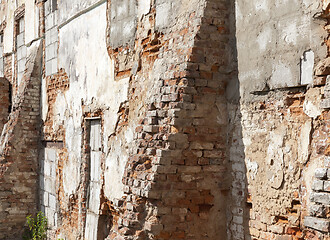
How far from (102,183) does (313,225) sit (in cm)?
401

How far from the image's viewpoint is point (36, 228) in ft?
30.7

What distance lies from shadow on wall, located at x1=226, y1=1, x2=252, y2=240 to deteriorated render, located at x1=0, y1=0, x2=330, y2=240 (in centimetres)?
1

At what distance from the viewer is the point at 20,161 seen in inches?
376

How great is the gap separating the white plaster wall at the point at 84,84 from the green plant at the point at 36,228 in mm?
1394

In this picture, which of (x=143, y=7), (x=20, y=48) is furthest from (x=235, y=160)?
(x=20, y=48)

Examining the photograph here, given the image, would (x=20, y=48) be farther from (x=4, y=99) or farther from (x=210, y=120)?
(x=210, y=120)

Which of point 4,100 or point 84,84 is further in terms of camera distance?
point 4,100

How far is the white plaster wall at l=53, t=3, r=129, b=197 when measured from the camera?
261 inches

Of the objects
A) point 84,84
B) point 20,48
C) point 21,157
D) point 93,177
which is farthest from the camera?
point 20,48

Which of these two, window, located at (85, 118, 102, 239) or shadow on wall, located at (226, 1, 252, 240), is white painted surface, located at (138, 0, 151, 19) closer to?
shadow on wall, located at (226, 1, 252, 240)

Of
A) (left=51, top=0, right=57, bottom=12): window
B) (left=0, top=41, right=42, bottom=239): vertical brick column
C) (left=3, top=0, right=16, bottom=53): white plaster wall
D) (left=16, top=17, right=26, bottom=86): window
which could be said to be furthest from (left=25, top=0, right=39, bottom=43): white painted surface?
(left=3, top=0, right=16, bottom=53): white plaster wall

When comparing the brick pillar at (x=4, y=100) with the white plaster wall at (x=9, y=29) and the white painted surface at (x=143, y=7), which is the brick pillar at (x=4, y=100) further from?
the white painted surface at (x=143, y=7)

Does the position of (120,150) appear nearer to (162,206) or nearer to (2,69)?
(162,206)

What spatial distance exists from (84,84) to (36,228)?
3496 mm
